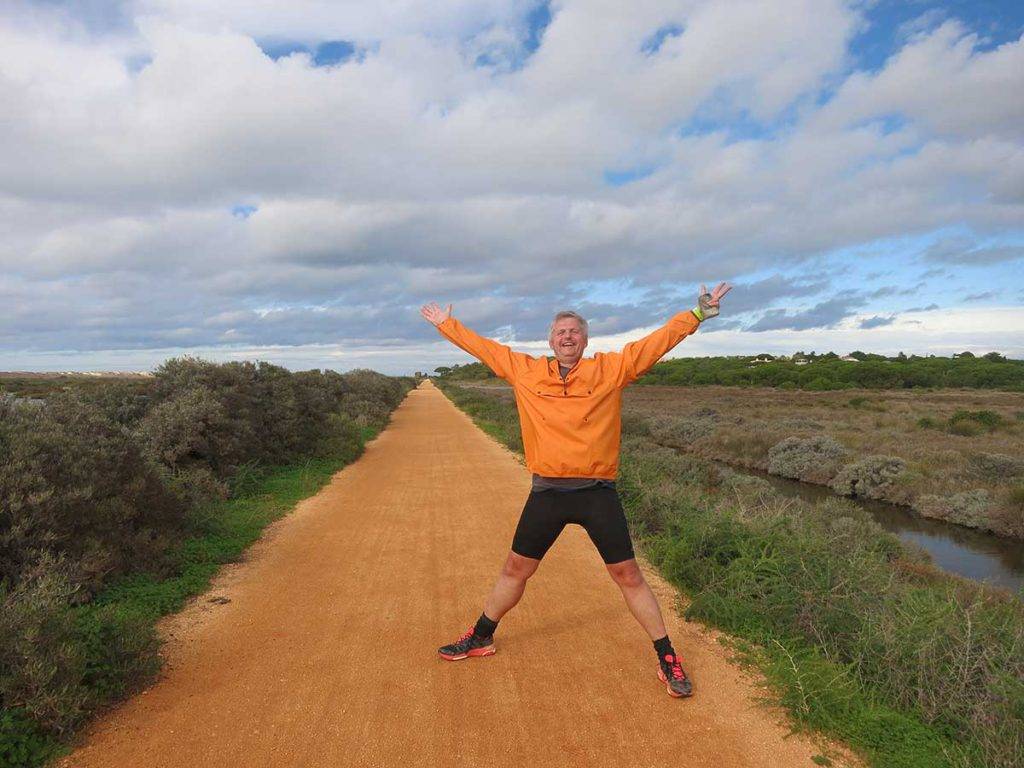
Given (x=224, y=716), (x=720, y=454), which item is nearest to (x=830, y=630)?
(x=224, y=716)

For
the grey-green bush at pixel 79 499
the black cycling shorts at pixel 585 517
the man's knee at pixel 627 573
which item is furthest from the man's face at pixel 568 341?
the grey-green bush at pixel 79 499

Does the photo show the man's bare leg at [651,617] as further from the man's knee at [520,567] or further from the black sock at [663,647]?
the man's knee at [520,567]

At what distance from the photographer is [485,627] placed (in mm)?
3984

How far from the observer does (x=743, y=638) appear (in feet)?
14.1

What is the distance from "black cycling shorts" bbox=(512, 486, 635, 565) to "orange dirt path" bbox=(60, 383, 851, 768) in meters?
0.86

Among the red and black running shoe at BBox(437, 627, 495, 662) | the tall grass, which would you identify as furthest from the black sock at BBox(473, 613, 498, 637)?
the tall grass

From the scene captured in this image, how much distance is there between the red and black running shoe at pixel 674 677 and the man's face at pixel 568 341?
1.79 meters

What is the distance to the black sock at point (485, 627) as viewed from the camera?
3.97 m

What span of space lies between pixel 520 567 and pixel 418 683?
897 mm

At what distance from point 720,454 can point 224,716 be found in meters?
19.6

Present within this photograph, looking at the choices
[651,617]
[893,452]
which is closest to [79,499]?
[651,617]

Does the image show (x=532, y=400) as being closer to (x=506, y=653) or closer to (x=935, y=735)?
(x=506, y=653)

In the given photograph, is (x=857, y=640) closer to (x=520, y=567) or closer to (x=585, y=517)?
(x=585, y=517)

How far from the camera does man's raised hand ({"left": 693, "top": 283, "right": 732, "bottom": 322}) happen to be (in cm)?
343
